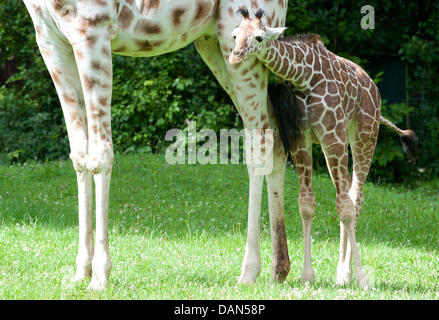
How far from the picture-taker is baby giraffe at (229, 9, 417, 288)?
14.1 ft

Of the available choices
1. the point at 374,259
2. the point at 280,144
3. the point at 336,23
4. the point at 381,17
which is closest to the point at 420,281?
the point at 374,259

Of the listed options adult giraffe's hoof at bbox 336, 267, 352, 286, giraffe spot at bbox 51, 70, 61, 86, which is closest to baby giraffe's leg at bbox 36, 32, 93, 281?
giraffe spot at bbox 51, 70, 61, 86

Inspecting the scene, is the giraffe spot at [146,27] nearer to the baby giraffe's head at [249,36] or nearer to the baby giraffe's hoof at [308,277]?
the baby giraffe's head at [249,36]

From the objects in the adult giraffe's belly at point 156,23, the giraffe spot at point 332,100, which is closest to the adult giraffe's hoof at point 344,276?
the giraffe spot at point 332,100

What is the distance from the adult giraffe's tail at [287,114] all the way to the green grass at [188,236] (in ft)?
3.69

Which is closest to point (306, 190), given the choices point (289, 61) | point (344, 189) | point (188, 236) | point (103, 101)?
point (344, 189)

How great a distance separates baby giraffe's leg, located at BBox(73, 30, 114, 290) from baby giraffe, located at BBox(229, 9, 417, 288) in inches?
37.1

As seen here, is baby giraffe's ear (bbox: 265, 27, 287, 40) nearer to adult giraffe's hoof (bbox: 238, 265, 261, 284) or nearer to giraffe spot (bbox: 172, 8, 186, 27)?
giraffe spot (bbox: 172, 8, 186, 27)

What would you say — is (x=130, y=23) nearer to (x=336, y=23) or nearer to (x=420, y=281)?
(x=420, y=281)

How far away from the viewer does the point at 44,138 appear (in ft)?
38.3

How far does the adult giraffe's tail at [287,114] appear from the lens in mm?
4434

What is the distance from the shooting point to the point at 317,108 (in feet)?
14.4

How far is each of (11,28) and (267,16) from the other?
30.2 feet

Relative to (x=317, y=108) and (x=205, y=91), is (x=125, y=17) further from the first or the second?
(x=205, y=91)
